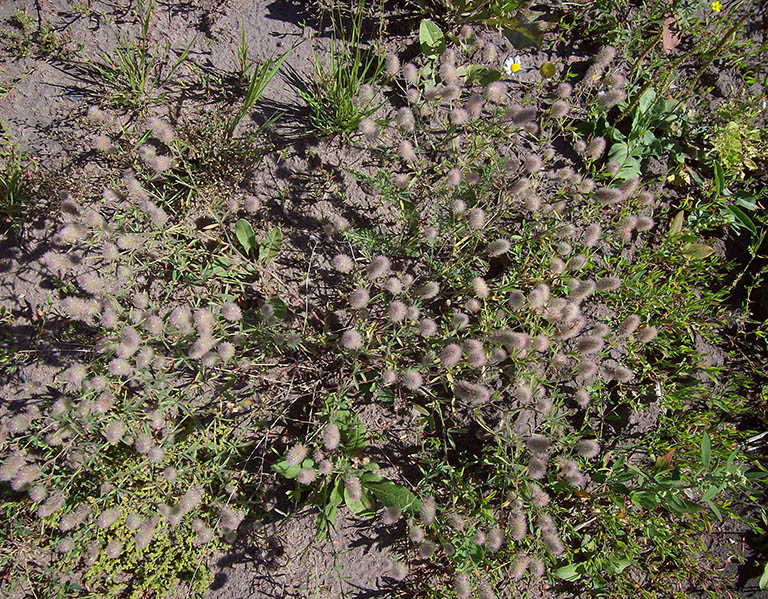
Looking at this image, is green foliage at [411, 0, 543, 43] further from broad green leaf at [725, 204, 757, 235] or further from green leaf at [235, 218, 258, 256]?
green leaf at [235, 218, 258, 256]

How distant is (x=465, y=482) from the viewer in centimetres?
320

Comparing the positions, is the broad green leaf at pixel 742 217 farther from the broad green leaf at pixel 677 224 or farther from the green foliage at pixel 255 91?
the green foliage at pixel 255 91

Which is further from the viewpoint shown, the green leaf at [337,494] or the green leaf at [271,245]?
the green leaf at [271,245]

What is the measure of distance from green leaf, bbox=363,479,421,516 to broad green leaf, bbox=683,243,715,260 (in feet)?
8.24

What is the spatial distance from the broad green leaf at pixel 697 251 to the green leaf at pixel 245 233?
2952 mm

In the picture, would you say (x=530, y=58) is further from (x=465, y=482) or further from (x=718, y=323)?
(x=465, y=482)

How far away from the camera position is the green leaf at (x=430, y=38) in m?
3.51

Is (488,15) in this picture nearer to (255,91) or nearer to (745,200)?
(255,91)

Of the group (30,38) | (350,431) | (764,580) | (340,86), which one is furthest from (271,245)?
(764,580)

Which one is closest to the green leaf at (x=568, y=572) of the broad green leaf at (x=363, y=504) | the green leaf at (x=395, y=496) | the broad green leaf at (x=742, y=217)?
the green leaf at (x=395, y=496)

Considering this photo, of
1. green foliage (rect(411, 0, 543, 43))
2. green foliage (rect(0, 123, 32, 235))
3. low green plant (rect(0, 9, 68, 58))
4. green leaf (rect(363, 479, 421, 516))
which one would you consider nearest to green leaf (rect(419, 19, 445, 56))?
green foliage (rect(411, 0, 543, 43))

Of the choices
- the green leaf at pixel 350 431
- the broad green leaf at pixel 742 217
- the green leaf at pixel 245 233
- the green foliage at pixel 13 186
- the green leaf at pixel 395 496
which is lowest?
the green leaf at pixel 395 496

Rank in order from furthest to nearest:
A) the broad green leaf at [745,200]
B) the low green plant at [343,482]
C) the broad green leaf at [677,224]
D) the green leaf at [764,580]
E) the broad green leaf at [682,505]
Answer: the broad green leaf at [745,200], the broad green leaf at [677,224], the green leaf at [764,580], the low green plant at [343,482], the broad green leaf at [682,505]

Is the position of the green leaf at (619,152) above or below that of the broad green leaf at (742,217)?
above
